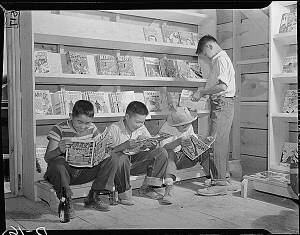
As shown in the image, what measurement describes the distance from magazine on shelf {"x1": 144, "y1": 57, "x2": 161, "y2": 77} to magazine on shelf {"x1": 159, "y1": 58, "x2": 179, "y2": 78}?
0.02 meters

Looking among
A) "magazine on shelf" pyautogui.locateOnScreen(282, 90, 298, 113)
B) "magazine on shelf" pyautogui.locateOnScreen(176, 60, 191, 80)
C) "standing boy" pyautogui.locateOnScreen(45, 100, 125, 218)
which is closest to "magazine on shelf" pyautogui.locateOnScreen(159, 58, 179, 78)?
"magazine on shelf" pyautogui.locateOnScreen(176, 60, 191, 80)

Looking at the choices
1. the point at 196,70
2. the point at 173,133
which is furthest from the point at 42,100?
the point at 196,70

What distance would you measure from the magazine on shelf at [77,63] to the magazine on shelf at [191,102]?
1.68 feet

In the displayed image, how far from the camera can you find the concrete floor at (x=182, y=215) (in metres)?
1.83

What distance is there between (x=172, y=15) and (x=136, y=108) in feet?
1.67

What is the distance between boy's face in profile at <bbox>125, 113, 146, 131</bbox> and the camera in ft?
6.32

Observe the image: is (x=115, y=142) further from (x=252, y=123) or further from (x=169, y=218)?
(x=252, y=123)

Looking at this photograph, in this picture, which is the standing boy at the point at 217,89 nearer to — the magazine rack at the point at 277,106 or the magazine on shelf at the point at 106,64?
the magazine rack at the point at 277,106

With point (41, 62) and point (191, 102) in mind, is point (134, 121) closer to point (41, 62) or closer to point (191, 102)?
point (191, 102)

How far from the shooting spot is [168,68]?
2.06 meters

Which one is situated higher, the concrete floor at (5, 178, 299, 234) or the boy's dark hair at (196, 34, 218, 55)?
the boy's dark hair at (196, 34, 218, 55)

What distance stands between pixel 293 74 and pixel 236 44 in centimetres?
37

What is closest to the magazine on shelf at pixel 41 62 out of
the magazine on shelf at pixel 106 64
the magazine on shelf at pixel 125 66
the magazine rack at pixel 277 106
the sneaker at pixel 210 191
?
the magazine on shelf at pixel 106 64

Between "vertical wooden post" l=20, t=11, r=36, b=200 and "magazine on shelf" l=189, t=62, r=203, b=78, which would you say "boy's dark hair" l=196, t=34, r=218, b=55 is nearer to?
"magazine on shelf" l=189, t=62, r=203, b=78
